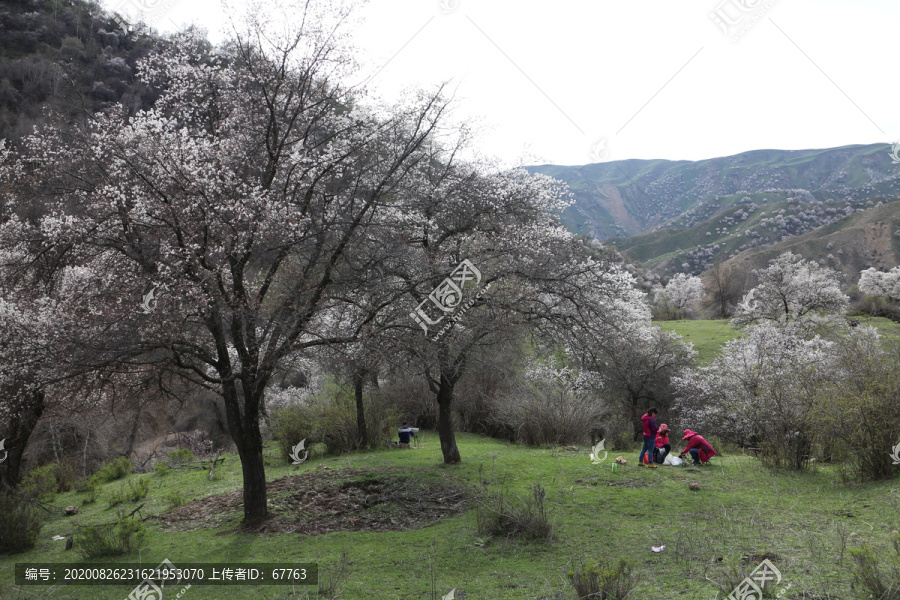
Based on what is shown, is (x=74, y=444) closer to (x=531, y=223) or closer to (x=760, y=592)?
(x=531, y=223)

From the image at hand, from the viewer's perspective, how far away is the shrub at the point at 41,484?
1046cm

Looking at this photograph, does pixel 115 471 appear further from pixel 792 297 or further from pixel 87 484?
pixel 792 297

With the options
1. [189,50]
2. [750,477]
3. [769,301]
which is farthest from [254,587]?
[769,301]

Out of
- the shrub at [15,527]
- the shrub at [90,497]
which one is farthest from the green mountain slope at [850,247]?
the shrub at [15,527]

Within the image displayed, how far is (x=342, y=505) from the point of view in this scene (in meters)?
8.66

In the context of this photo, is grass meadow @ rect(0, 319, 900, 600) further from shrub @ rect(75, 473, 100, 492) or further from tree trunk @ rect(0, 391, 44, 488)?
tree trunk @ rect(0, 391, 44, 488)

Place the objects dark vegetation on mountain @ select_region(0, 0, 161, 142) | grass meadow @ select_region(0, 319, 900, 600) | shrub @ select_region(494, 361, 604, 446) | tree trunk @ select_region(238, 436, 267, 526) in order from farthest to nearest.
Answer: dark vegetation on mountain @ select_region(0, 0, 161, 142) < shrub @ select_region(494, 361, 604, 446) < tree trunk @ select_region(238, 436, 267, 526) < grass meadow @ select_region(0, 319, 900, 600)

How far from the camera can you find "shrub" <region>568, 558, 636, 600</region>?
13.0 ft

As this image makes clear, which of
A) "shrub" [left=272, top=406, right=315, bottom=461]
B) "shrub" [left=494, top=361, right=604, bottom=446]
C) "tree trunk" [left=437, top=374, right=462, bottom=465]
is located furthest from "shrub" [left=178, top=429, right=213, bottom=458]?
"shrub" [left=494, top=361, right=604, bottom=446]

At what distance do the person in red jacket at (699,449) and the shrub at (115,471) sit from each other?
14458mm

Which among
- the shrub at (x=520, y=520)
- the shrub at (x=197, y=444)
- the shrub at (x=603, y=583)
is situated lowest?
the shrub at (x=197, y=444)

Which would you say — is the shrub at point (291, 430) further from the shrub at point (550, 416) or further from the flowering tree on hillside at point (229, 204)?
the shrub at point (550, 416)

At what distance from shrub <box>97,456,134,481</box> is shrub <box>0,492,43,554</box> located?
20.2ft

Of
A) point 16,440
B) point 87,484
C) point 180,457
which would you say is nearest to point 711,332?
point 180,457
